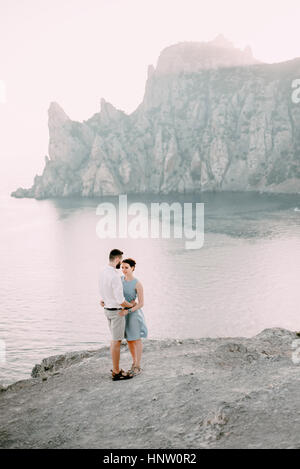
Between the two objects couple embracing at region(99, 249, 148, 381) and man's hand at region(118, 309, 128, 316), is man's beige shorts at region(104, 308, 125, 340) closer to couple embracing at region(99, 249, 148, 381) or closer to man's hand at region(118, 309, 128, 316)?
couple embracing at region(99, 249, 148, 381)

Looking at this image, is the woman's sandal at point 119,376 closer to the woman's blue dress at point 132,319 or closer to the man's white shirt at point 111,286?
the woman's blue dress at point 132,319

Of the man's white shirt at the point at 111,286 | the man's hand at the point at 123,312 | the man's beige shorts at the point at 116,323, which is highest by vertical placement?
the man's white shirt at the point at 111,286

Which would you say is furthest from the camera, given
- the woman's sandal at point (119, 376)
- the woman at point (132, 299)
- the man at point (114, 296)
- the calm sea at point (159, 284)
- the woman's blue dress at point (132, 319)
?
the calm sea at point (159, 284)

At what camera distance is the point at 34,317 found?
49188 millimetres

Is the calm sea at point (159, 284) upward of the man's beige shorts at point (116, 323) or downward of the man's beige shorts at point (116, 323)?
downward

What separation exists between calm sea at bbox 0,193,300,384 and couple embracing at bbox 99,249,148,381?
2278 centimetres

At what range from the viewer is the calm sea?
43.0 metres

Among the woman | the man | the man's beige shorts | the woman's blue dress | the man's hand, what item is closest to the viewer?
the man

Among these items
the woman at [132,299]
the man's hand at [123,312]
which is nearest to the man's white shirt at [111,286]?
the man's hand at [123,312]

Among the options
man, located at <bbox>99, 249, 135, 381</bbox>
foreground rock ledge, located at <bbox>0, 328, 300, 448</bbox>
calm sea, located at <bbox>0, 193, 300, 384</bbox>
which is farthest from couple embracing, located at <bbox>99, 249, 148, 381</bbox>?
calm sea, located at <bbox>0, 193, 300, 384</bbox>

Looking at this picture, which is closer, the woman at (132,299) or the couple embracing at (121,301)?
the couple embracing at (121,301)

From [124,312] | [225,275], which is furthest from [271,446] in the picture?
[225,275]

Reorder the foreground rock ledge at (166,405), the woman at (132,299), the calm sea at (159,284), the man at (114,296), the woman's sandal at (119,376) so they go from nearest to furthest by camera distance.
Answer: the foreground rock ledge at (166,405) < the man at (114,296) < the woman at (132,299) < the woman's sandal at (119,376) < the calm sea at (159,284)

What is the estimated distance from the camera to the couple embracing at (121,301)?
39.5 ft
